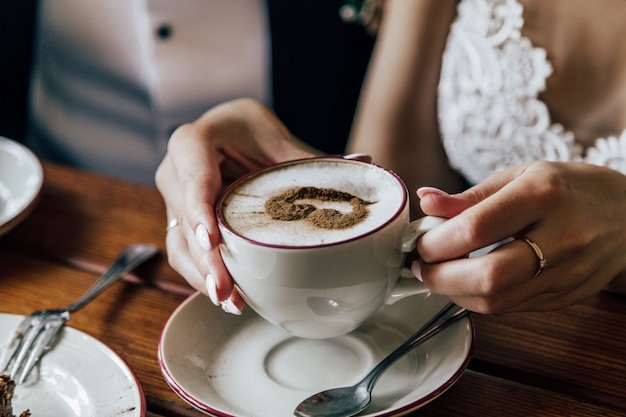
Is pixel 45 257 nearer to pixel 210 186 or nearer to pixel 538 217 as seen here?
pixel 210 186

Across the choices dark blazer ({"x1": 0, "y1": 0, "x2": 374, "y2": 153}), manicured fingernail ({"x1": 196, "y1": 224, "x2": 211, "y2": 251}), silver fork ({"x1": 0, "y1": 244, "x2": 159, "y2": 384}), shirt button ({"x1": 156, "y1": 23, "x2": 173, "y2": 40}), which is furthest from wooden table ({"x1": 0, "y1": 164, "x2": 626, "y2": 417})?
dark blazer ({"x1": 0, "y1": 0, "x2": 374, "y2": 153})

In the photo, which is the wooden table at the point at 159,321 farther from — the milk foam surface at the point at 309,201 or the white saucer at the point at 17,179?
the milk foam surface at the point at 309,201

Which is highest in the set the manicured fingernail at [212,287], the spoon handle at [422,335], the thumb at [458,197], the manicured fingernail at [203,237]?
the thumb at [458,197]

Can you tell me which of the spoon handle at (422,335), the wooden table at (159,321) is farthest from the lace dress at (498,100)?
the spoon handle at (422,335)

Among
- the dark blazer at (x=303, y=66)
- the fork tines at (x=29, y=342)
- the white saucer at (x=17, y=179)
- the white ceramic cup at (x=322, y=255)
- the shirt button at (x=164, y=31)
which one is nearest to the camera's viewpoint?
the white ceramic cup at (x=322, y=255)

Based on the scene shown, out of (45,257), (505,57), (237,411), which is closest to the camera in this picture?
(237,411)

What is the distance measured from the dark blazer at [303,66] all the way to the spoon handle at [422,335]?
3.60 feet

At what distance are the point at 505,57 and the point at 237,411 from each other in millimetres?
621

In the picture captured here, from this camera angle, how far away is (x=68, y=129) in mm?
1608

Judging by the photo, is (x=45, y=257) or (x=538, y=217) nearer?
(x=538, y=217)

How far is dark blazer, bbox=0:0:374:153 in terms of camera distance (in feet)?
5.06

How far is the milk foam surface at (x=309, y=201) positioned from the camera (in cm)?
51

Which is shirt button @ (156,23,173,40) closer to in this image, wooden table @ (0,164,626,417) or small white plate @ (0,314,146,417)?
wooden table @ (0,164,626,417)

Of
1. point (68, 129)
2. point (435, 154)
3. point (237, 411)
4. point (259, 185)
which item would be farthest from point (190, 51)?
point (237, 411)
